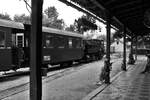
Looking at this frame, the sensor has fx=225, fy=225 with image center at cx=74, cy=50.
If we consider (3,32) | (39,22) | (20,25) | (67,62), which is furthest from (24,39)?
(39,22)

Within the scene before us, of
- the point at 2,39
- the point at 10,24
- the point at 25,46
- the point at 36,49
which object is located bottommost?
the point at 36,49

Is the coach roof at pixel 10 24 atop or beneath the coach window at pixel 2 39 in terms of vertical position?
atop

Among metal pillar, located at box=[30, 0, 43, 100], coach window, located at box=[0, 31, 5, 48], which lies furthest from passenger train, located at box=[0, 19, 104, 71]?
metal pillar, located at box=[30, 0, 43, 100]

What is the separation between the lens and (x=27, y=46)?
12.6 metres

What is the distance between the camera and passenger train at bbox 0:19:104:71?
10602 millimetres

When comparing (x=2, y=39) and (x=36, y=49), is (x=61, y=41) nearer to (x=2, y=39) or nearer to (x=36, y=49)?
(x=2, y=39)

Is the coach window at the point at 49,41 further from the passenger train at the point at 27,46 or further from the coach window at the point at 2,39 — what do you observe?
the coach window at the point at 2,39

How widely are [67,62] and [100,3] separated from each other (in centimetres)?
1106

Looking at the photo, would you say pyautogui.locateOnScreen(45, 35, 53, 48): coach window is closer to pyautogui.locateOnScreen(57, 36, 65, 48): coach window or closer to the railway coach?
the railway coach

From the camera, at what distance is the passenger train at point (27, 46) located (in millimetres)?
10602

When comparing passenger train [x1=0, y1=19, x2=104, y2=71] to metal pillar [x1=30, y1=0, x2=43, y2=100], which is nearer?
metal pillar [x1=30, y1=0, x2=43, y2=100]

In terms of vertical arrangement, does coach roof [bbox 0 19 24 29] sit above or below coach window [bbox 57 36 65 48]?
above

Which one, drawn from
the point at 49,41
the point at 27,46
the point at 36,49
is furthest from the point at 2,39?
the point at 36,49

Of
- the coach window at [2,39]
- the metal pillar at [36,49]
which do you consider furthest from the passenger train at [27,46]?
the metal pillar at [36,49]
